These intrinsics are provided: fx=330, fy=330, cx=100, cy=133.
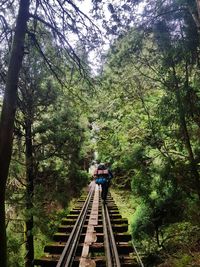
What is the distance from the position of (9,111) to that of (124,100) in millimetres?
8320

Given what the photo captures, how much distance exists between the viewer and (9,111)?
6.48 m

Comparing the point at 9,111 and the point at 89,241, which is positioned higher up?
the point at 9,111

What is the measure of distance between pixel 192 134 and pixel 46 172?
7845 millimetres

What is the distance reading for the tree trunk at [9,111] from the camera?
6172mm

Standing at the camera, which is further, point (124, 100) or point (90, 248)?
point (124, 100)

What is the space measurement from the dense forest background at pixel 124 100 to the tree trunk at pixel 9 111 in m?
0.02

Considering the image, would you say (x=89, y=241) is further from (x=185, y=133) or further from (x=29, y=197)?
(x=185, y=133)

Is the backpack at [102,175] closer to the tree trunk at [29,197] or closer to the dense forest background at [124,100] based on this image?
the dense forest background at [124,100]

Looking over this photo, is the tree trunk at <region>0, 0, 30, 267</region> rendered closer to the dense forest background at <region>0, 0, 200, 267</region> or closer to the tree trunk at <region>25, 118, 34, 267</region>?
the dense forest background at <region>0, 0, 200, 267</region>

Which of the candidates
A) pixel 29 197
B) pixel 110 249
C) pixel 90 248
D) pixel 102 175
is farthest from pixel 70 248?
pixel 102 175

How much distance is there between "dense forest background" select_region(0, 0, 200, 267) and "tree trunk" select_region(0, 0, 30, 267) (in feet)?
0.06

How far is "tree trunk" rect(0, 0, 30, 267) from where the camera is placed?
6.17m

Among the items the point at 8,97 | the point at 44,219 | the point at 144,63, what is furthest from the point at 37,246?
the point at 8,97

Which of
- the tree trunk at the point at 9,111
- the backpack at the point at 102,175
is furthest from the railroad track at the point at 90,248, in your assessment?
the backpack at the point at 102,175
